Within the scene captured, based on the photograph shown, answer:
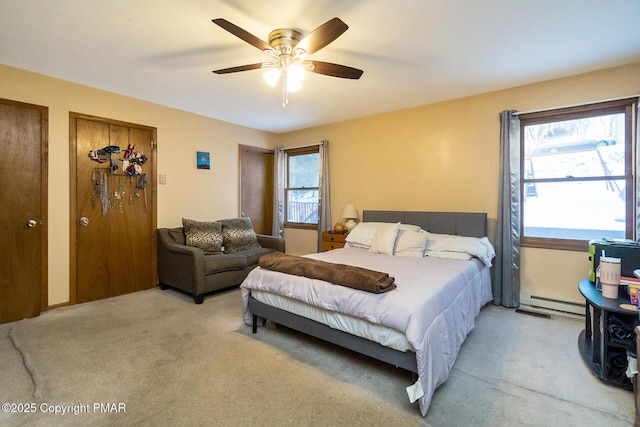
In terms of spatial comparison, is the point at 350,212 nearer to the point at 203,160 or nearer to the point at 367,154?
the point at 367,154

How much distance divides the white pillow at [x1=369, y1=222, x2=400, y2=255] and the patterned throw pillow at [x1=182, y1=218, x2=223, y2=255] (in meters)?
2.14

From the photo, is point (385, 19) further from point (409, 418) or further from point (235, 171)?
point (235, 171)

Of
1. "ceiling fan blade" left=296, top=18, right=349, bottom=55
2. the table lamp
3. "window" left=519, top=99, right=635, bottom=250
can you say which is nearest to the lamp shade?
the table lamp

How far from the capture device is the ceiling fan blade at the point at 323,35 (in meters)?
1.77

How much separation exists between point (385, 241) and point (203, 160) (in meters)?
3.11

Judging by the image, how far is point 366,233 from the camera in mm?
3943

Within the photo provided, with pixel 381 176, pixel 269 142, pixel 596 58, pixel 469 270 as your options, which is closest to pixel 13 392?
pixel 469 270

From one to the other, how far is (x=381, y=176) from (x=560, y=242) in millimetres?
2325

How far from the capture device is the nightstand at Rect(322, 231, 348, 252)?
14.8 feet

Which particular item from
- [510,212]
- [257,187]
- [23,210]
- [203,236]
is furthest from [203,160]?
[510,212]

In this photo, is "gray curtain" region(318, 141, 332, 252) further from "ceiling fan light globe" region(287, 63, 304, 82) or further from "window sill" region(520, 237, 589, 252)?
"window sill" region(520, 237, 589, 252)

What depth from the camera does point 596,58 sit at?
2770mm

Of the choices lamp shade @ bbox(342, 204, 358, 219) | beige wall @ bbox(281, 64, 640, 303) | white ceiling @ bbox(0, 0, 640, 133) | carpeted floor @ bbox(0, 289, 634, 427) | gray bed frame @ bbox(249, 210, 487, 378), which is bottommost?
carpeted floor @ bbox(0, 289, 634, 427)

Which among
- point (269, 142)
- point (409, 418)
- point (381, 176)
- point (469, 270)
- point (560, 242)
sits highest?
point (269, 142)
